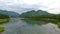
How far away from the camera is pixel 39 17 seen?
2527mm

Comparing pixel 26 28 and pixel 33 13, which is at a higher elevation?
pixel 33 13

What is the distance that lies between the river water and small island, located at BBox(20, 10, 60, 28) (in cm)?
8

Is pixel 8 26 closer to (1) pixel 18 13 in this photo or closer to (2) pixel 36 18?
(1) pixel 18 13

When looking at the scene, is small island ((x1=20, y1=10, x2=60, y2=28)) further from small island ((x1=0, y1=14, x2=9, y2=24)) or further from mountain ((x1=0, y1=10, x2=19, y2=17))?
small island ((x1=0, y1=14, x2=9, y2=24))

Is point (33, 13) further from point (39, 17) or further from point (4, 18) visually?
point (4, 18)

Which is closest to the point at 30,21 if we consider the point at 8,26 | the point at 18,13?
the point at 18,13

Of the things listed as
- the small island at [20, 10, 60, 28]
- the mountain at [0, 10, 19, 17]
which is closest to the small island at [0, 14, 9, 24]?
the mountain at [0, 10, 19, 17]

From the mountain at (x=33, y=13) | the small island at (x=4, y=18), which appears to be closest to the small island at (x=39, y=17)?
the mountain at (x=33, y=13)

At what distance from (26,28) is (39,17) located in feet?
1.13

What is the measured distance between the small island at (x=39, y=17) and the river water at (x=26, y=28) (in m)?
0.08

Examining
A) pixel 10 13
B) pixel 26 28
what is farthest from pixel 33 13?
pixel 10 13

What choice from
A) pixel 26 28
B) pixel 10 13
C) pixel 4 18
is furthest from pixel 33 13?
pixel 4 18

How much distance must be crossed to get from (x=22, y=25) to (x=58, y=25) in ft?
2.29

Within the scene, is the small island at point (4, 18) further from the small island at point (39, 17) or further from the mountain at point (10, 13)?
the small island at point (39, 17)
